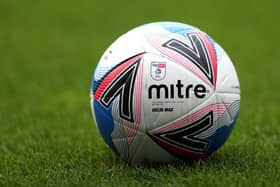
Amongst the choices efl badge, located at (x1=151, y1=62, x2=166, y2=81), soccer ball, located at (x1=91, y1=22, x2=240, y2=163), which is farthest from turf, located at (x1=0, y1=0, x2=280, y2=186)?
efl badge, located at (x1=151, y1=62, x2=166, y2=81)

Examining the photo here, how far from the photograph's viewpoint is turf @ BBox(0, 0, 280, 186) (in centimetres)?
499

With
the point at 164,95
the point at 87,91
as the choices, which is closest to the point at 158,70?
the point at 164,95

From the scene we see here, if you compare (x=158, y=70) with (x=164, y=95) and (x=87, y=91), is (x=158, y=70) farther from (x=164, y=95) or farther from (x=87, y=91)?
(x=87, y=91)

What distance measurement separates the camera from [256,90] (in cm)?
1039

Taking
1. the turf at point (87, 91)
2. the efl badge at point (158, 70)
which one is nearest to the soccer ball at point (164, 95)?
the efl badge at point (158, 70)

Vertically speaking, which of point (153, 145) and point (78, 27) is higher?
point (78, 27)

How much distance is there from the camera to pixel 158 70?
496cm

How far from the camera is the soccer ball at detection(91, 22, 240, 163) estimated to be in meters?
4.93

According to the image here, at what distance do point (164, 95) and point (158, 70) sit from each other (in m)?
0.23

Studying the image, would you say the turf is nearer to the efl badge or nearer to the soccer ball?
the soccer ball

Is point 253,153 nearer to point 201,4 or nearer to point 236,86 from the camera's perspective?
point 236,86

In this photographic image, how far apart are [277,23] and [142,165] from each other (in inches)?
577

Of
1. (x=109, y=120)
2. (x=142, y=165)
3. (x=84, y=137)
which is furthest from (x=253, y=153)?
(x=84, y=137)

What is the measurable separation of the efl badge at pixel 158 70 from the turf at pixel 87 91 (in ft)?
2.63
